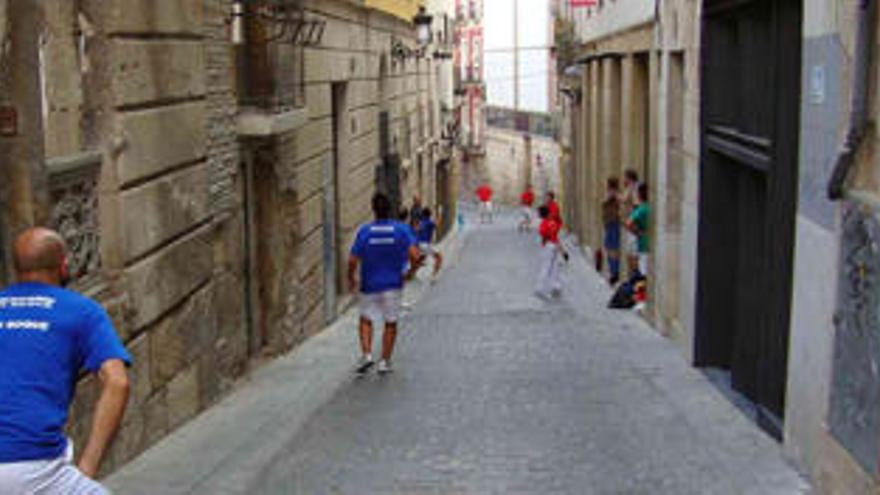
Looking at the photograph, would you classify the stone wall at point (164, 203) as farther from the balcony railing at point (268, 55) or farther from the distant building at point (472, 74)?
the distant building at point (472, 74)

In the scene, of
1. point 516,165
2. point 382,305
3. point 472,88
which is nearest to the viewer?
point 382,305

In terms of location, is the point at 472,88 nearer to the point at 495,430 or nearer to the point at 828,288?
the point at 495,430

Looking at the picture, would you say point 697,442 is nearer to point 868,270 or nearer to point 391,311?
point 868,270

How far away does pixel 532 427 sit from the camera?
8.13 m

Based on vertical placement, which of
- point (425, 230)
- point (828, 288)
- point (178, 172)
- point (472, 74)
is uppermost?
point (472, 74)

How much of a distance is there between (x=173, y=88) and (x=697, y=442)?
455cm

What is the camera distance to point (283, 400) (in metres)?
9.31

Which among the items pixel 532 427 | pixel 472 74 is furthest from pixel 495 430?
pixel 472 74

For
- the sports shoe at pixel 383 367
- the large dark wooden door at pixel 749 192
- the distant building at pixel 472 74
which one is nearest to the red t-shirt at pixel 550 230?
the large dark wooden door at pixel 749 192

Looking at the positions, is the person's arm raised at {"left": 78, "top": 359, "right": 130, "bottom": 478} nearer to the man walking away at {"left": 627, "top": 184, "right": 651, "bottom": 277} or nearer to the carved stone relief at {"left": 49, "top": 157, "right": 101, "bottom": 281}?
the carved stone relief at {"left": 49, "top": 157, "right": 101, "bottom": 281}

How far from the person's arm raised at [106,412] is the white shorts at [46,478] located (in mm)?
50

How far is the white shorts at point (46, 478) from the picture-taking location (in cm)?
381

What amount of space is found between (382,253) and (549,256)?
7.65 meters

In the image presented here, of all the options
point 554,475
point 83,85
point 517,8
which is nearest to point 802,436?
point 554,475
